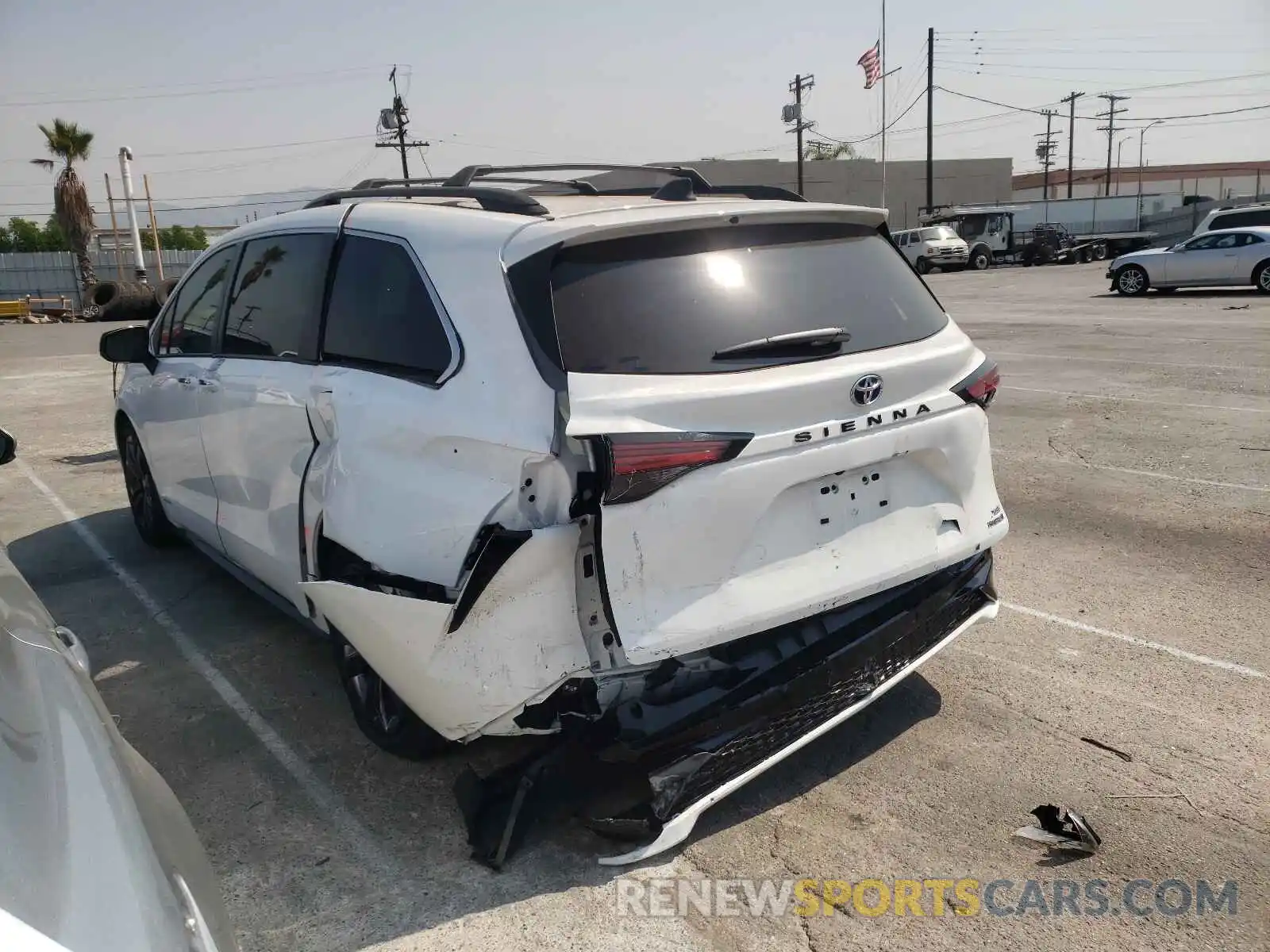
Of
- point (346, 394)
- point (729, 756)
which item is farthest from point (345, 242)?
point (729, 756)

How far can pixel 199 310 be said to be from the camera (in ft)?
16.3

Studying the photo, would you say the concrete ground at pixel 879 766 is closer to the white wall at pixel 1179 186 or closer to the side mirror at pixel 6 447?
the side mirror at pixel 6 447

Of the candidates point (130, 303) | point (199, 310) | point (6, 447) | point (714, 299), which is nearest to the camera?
point (714, 299)

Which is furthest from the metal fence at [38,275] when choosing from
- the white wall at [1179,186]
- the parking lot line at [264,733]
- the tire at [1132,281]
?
the white wall at [1179,186]

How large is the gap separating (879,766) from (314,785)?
1973 millimetres

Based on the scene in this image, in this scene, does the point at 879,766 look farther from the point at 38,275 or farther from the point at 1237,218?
the point at 38,275

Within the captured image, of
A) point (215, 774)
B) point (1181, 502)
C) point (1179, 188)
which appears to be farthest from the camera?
point (1179, 188)

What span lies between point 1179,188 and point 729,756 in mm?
97042

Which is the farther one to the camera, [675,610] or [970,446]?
[970,446]

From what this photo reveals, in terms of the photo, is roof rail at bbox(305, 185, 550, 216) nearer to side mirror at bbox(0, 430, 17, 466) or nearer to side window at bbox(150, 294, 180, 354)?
side window at bbox(150, 294, 180, 354)

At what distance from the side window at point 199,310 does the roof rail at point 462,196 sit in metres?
0.66

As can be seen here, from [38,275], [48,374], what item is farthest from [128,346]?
[38,275]

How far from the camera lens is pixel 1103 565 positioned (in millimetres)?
5383

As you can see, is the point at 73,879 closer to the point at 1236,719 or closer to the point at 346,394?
the point at 346,394
